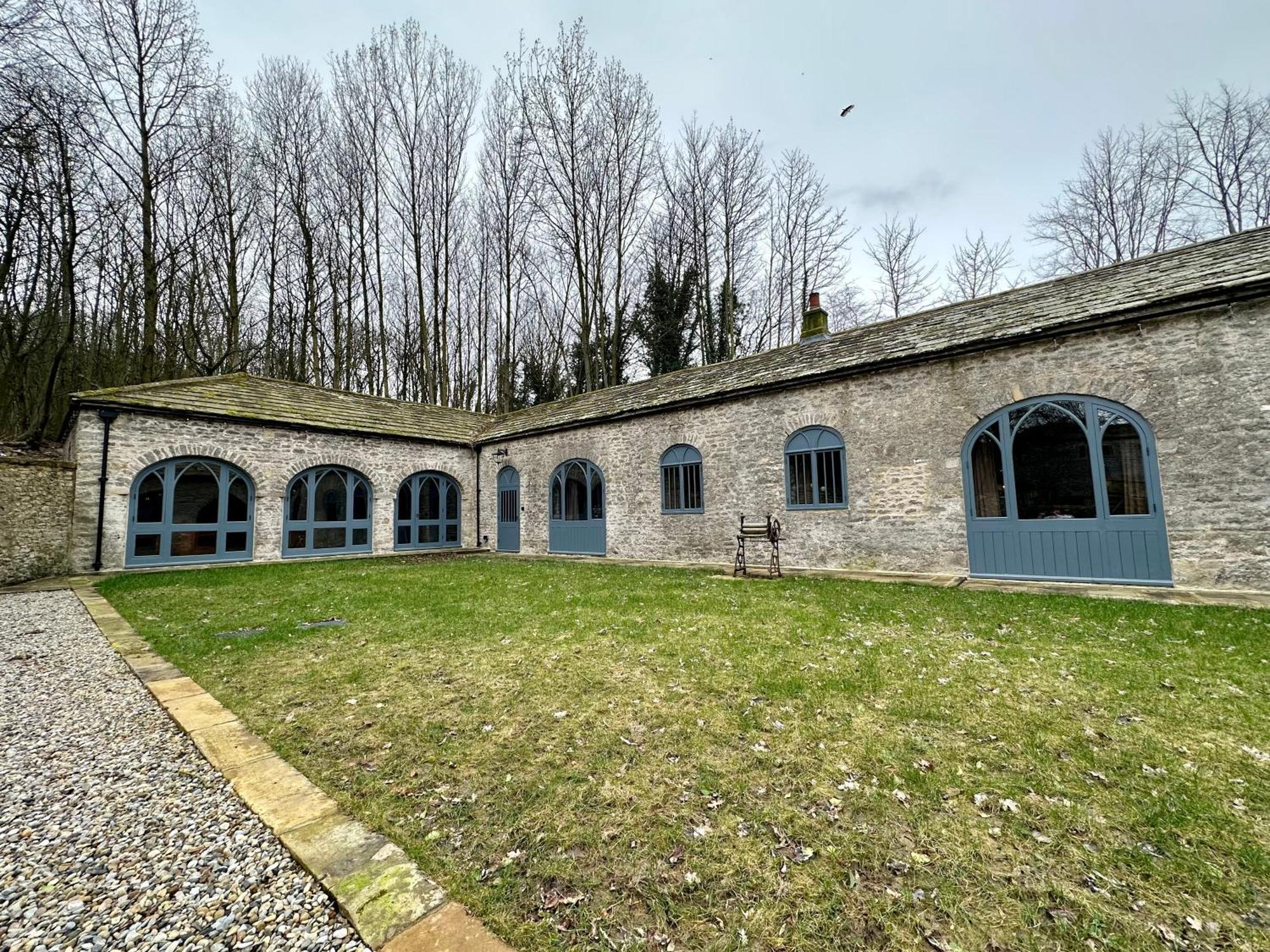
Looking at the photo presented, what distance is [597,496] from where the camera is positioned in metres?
14.6

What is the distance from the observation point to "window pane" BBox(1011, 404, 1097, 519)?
798cm

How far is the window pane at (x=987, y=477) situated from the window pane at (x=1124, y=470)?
1359mm

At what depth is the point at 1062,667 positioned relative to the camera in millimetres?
4180

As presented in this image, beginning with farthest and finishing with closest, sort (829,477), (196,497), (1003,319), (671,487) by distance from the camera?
(671,487) → (196,497) → (829,477) → (1003,319)

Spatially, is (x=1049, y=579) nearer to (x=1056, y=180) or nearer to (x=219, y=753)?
(x=219, y=753)

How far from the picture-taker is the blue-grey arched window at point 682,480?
40.9 feet

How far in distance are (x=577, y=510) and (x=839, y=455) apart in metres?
7.93

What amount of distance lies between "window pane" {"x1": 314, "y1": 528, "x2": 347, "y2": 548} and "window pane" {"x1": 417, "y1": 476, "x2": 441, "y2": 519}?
94.5 inches

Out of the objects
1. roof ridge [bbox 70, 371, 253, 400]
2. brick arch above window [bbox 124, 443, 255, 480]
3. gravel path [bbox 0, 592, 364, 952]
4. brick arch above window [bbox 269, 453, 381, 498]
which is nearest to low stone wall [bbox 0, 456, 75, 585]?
brick arch above window [bbox 124, 443, 255, 480]

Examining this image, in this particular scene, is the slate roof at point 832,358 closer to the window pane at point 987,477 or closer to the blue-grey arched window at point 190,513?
the blue-grey arched window at point 190,513

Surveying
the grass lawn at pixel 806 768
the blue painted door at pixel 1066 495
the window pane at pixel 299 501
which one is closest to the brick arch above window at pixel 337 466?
the window pane at pixel 299 501

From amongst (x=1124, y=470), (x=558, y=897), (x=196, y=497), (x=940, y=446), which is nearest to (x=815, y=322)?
(x=940, y=446)

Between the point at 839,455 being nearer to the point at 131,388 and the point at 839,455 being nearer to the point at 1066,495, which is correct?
the point at 1066,495

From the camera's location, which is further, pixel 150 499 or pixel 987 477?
pixel 150 499
